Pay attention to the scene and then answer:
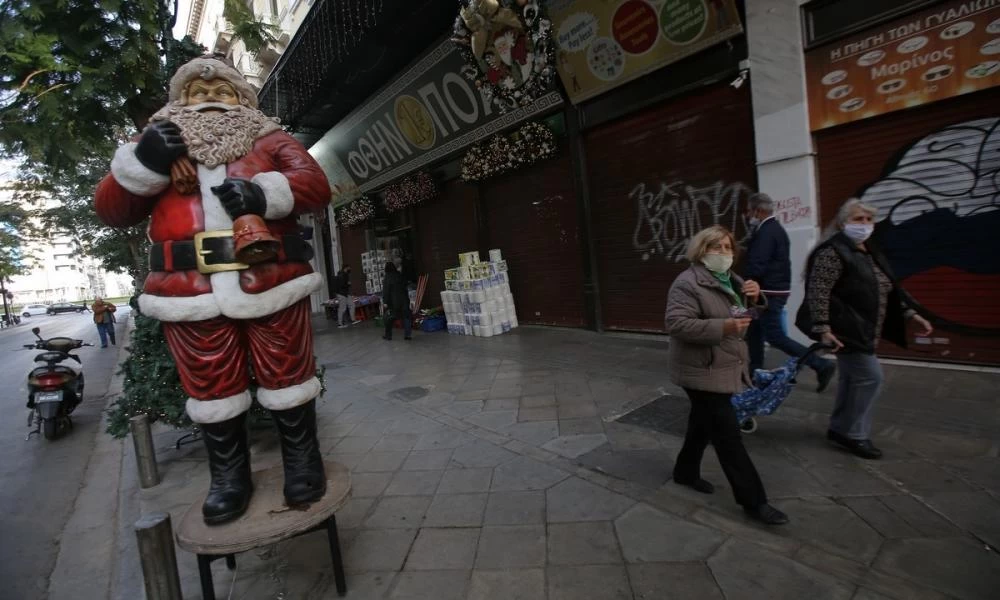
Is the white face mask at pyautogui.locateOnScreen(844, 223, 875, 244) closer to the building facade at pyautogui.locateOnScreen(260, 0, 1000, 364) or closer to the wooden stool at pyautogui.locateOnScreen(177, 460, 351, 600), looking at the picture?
the building facade at pyautogui.locateOnScreen(260, 0, 1000, 364)

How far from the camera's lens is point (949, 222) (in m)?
4.60

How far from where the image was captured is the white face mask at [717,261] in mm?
2748

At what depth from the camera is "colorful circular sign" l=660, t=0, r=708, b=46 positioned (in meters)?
5.87

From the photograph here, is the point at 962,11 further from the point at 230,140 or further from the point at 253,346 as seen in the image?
the point at 253,346

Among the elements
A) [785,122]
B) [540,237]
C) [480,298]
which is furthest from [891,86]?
[480,298]

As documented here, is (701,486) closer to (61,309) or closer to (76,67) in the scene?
(76,67)

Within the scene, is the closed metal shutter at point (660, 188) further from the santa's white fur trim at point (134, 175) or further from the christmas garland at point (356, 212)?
the christmas garland at point (356, 212)

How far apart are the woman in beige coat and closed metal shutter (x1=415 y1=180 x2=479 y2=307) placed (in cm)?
796

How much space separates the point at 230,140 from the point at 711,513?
3.09 meters

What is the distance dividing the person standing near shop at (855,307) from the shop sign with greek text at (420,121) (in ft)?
18.9

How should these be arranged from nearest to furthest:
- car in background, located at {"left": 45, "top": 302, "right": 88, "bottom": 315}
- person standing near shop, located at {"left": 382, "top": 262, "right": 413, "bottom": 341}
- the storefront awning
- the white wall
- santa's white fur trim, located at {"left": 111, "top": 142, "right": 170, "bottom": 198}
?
santa's white fur trim, located at {"left": 111, "top": 142, "right": 170, "bottom": 198} < the white wall < the storefront awning < person standing near shop, located at {"left": 382, "top": 262, "right": 413, "bottom": 341} < car in background, located at {"left": 45, "top": 302, "right": 88, "bottom": 315}

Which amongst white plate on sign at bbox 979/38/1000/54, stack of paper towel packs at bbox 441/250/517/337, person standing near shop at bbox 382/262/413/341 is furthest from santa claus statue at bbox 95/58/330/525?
person standing near shop at bbox 382/262/413/341

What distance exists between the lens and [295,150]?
2.39 metres

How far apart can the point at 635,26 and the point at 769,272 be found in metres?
3.86
